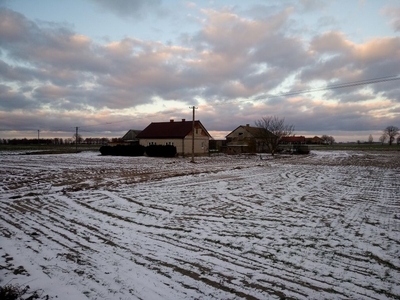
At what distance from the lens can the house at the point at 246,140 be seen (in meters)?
51.6

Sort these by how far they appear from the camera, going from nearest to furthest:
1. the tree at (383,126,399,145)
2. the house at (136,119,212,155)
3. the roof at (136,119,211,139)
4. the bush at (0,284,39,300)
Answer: the bush at (0,284,39,300), the house at (136,119,212,155), the roof at (136,119,211,139), the tree at (383,126,399,145)

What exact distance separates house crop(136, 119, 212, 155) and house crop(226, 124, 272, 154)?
6.82 meters

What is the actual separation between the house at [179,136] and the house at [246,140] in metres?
6.82

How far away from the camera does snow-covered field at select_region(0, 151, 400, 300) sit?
4.09 metres

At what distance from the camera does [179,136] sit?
145 ft

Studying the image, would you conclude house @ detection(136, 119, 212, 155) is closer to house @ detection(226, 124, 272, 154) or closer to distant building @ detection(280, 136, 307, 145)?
house @ detection(226, 124, 272, 154)

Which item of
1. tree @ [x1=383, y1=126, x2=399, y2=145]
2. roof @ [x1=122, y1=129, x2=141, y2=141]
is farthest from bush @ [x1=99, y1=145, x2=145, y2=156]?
tree @ [x1=383, y1=126, x2=399, y2=145]

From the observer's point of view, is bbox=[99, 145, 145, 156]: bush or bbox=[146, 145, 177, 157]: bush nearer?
bbox=[146, 145, 177, 157]: bush

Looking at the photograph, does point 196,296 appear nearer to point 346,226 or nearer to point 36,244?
point 36,244

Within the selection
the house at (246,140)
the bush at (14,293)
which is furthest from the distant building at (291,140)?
the bush at (14,293)

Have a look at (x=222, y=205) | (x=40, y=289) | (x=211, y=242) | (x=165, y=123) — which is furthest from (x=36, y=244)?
(x=165, y=123)

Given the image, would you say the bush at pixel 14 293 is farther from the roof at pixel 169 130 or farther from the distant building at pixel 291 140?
the distant building at pixel 291 140

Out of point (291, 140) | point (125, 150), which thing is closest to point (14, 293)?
point (125, 150)

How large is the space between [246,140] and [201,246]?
5207 centimetres
